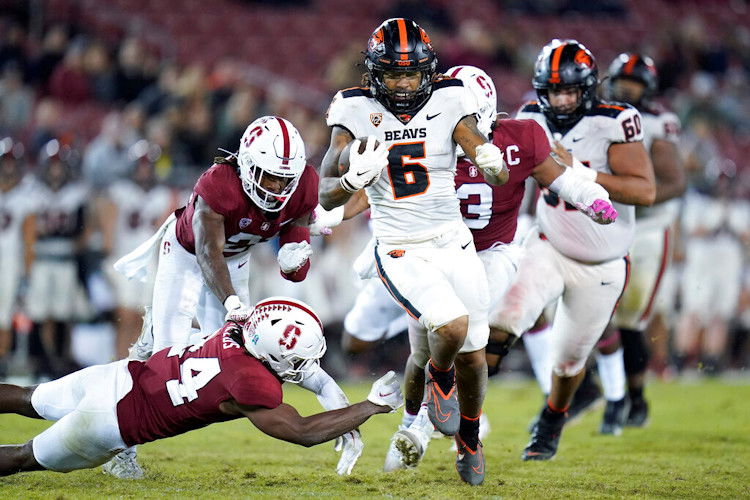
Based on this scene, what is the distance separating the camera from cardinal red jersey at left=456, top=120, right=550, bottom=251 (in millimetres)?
5965

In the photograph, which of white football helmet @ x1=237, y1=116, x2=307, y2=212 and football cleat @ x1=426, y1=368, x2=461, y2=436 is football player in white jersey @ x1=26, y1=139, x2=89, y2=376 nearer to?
white football helmet @ x1=237, y1=116, x2=307, y2=212

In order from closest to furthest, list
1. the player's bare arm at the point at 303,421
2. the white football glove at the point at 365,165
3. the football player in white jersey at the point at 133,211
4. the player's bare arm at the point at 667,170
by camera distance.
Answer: the player's bare arm at the point at 303,421
the white football glove at the point at 365,165
the player's bare arm at the point at 667,170
the football player in white jersey at the point at 133,211

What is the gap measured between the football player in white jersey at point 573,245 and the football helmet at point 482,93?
53cm

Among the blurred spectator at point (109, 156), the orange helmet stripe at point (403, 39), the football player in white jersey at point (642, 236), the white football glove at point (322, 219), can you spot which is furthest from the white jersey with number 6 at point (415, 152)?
the blurred spectator at point (109, 156)

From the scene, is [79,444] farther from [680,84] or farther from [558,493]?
[680,84]

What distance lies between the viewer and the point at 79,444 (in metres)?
4.96

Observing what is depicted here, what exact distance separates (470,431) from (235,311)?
1.38 metres

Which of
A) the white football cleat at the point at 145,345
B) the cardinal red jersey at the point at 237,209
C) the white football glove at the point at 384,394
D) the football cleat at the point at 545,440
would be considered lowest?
the football cleat at the point at 545,440

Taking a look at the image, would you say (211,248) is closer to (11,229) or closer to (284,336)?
(284,336)

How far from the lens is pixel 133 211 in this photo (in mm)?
10719

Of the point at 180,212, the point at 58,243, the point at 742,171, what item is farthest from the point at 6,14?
the point at 742,171

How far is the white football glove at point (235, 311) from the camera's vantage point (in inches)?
205

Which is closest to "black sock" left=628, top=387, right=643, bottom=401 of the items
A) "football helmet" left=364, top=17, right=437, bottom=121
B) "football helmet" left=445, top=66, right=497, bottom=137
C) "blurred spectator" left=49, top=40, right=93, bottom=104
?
"football helmet" left=445, top=66, right=497, bottom=137

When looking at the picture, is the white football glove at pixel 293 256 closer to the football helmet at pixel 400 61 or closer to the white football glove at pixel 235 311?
the white football glove at pixel 235 311
